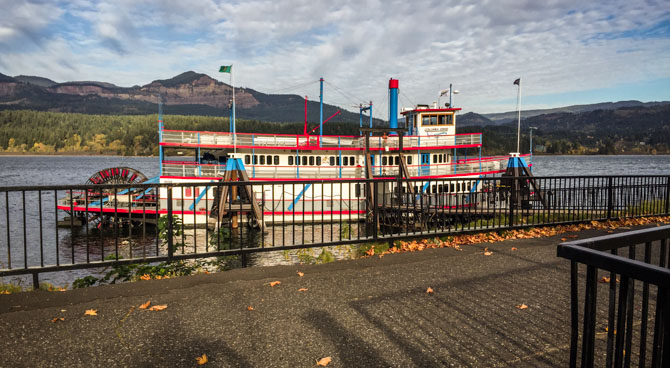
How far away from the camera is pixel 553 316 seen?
3.96m

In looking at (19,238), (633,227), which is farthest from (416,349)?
(19,238)

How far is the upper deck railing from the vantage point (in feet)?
93.7

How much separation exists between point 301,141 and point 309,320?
86.4 feet

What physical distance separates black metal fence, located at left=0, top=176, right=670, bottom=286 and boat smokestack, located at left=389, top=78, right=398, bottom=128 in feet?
20.9

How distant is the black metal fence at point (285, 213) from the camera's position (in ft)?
18.3

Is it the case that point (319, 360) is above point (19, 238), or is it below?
above

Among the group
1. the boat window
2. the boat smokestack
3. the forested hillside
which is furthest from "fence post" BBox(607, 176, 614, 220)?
the forested hillside

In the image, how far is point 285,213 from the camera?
27797 millimetres

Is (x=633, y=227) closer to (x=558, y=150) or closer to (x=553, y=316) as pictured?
(x=553, y=316)

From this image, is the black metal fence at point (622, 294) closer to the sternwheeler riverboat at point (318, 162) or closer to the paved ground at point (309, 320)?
Result: the paved ground at point (309, 320)

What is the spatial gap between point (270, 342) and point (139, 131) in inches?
6736

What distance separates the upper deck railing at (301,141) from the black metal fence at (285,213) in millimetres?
2889

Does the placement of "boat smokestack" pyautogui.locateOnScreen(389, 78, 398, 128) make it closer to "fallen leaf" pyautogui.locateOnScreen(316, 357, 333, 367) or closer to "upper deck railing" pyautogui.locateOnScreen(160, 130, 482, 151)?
"upper deck railing" pyautogui.locateOnScreen(160, 130, 482, 151)

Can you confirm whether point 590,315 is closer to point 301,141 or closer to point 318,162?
point 301,141
